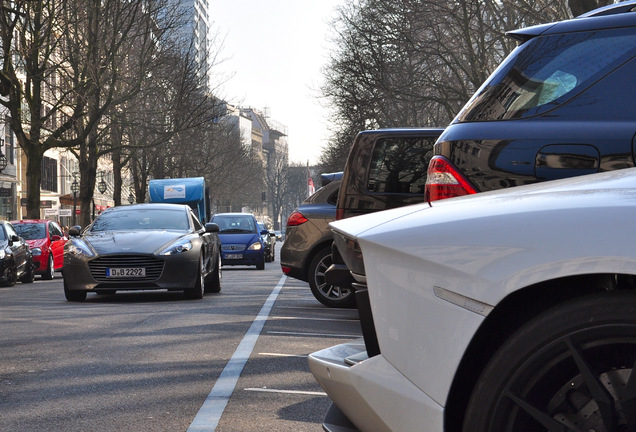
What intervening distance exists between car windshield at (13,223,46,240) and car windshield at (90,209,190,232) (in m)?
14.4

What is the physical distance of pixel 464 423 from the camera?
3.07 metres

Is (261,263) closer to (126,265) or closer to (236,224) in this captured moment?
(236,224)

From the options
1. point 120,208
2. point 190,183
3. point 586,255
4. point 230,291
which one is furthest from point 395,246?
point 190,183

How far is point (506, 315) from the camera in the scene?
122 inches

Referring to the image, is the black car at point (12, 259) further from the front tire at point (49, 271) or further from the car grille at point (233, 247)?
the car grille at point (233, 247)

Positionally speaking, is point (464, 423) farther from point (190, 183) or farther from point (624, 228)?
point (190, 183)

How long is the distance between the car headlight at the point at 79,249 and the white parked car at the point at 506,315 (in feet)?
39.9

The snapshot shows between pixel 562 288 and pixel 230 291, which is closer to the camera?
pixel 562 288

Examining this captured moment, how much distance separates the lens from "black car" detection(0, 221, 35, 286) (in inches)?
938

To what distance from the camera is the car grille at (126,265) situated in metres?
15.1

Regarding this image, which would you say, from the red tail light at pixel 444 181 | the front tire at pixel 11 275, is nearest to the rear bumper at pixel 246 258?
the front tire at pixel 11 275

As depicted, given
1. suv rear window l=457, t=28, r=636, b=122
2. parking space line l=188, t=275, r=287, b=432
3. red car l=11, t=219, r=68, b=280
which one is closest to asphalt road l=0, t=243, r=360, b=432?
parking space line l=188, t=275, r=287, b=432

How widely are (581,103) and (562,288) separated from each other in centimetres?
288

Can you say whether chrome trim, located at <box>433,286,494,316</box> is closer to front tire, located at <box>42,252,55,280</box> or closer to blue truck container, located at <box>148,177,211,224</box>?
front tire, located at <box>42,252,55,280</box>
